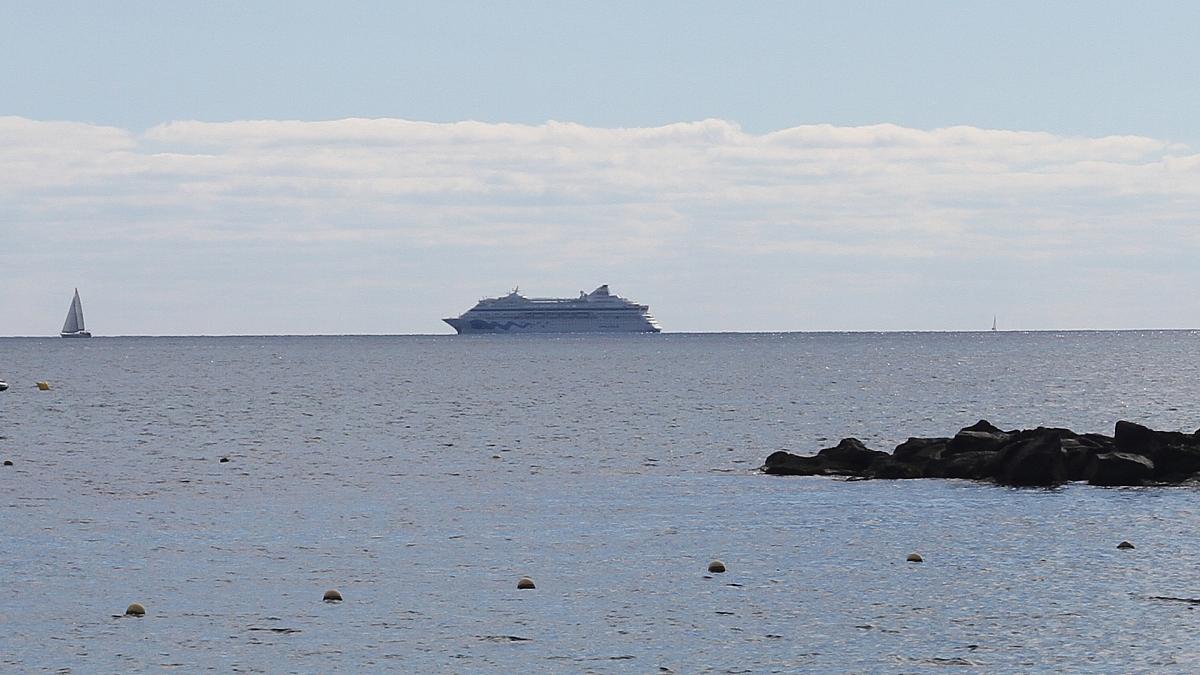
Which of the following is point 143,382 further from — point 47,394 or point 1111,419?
point 1111,419

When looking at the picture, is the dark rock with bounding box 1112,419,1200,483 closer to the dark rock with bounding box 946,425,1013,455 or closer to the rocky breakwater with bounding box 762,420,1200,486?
the rocky breakwater with bounding box 762,420,1200,486

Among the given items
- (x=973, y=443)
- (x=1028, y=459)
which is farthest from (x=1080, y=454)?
(x=973, y=443)

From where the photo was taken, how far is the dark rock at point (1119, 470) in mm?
39812

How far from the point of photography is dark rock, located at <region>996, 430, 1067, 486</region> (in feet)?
131

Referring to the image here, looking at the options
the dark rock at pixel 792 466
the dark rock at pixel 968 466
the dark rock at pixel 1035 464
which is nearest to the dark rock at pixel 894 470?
the dark rock at pixel 968 466

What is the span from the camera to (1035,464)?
131 feet

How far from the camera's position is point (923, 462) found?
144 ft

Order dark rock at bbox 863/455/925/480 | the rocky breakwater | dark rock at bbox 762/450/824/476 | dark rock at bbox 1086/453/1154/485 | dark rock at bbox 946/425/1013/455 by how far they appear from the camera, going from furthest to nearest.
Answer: dark rock at bbox 946/425/1013/455, dark rock at bbox 762/450/824/476, dark rock at bbox 863/455/925/480, the rocky breakwater, dark rock at bbox 1086/453/1154/485

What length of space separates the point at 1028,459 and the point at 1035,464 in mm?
232

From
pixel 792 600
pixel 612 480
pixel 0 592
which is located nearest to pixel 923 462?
pixel 612 480

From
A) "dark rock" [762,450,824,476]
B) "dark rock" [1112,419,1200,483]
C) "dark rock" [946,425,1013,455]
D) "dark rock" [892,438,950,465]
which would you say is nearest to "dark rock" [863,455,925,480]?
"dark rock" [892,438,950,465]

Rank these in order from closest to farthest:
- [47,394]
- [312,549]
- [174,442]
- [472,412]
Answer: [312,549], [174,442], [472,412], [47,394]

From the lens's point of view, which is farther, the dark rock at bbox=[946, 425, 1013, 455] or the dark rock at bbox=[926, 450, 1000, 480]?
the dark rock at bbox=[946, 425, 1013, 455]

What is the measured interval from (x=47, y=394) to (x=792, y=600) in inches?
3906
